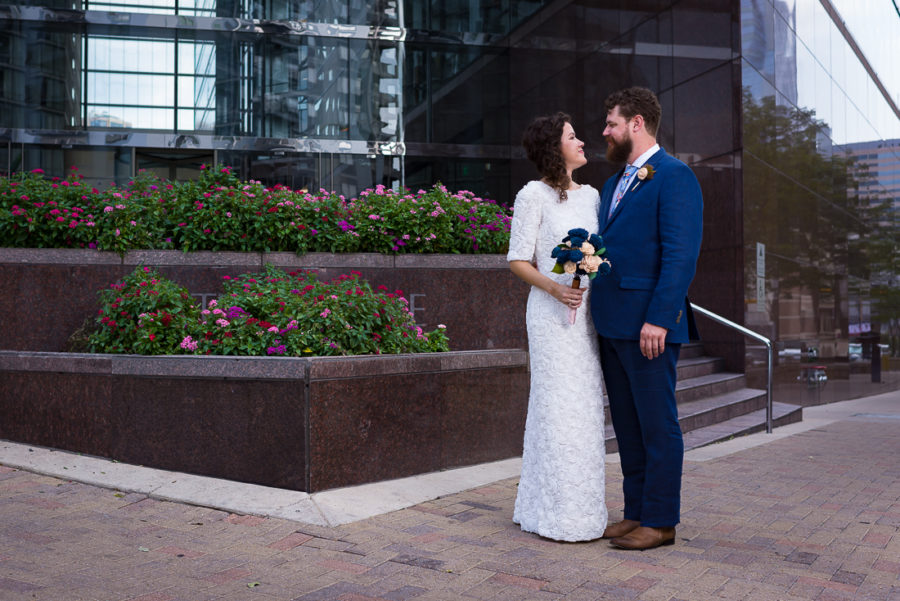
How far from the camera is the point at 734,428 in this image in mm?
8797

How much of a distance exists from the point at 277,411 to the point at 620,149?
249cm

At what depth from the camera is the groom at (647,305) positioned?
13.4 ft

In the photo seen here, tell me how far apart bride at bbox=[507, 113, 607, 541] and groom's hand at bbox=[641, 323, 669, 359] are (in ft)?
1.28

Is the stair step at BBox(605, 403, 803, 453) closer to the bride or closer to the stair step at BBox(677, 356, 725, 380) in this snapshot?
the stair step at BBox(677, 356, 725, 380)

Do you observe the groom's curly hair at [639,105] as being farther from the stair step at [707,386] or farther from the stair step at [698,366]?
the stair step at [698,366]

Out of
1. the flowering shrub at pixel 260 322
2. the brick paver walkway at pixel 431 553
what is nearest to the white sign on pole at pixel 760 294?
the brick paver walkway at pixel 431 553

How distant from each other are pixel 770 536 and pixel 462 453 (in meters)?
2.21

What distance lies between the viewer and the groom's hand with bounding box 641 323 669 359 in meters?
4.03

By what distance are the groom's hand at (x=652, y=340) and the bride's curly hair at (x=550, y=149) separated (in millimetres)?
924

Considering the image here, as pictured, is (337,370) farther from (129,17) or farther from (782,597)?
(129,17)

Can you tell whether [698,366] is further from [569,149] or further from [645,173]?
[645,173]

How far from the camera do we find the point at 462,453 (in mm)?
5992

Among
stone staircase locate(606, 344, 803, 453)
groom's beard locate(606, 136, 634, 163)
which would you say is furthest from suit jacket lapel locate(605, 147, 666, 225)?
stone staircase locate(606, 344, 803, 453)

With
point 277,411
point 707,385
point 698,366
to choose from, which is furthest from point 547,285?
point 698,366
